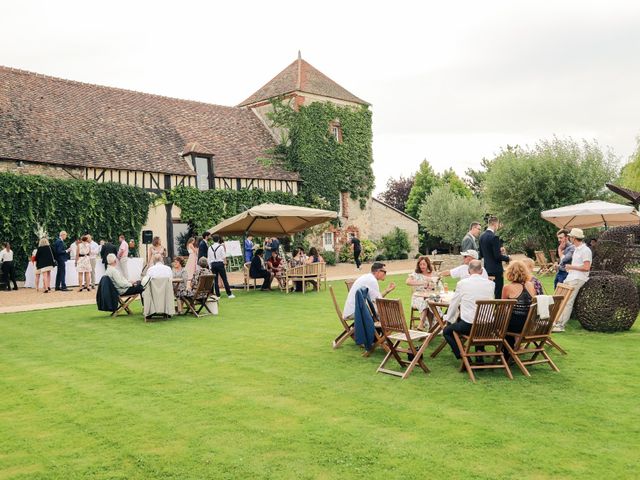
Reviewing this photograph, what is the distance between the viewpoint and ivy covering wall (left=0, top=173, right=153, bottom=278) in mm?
20922

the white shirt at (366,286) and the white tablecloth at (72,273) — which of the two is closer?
the white shirt at (366,286)

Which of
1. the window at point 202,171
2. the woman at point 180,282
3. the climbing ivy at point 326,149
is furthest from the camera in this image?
the climbing ivy at point 326,149

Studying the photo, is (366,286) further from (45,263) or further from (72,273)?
(72,273)

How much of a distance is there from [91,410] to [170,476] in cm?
201

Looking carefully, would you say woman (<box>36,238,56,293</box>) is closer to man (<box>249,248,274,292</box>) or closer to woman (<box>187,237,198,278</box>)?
woman (<box>187,237,198,278</box>)

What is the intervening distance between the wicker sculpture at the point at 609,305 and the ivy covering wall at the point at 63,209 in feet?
58.5

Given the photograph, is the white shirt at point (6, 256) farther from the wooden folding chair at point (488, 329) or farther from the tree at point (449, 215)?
the tree at point (449, 215)

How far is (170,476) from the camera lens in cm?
440

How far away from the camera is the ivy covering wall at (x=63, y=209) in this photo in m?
20.9

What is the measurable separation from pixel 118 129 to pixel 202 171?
3.88m

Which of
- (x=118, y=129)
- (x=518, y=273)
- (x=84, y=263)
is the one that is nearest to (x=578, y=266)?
(x=518, y=273)

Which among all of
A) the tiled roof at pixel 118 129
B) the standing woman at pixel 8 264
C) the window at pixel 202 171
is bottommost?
the standing woman at pixel 8 264

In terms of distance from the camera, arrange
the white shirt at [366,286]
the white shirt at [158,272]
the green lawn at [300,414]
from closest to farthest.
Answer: the green lawn at [300,414] < the white shirt at [366,286] < the white shirt at [158,272]

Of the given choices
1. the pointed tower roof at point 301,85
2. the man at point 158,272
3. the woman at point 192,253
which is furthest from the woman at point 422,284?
the pointed tower roof at point 301,85
